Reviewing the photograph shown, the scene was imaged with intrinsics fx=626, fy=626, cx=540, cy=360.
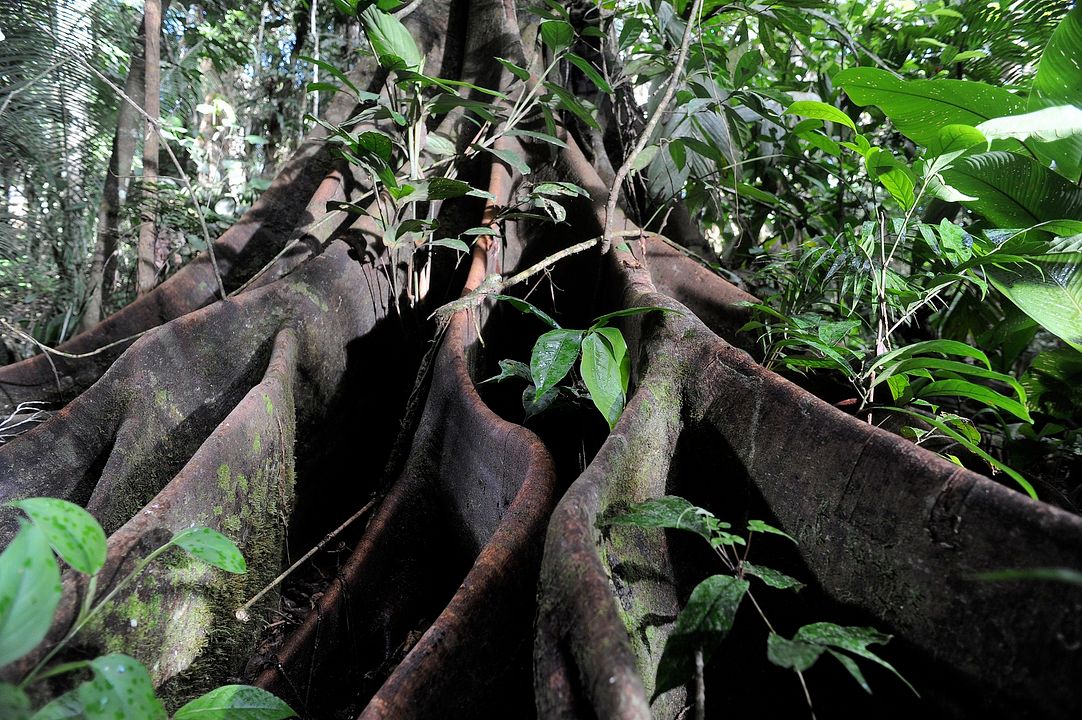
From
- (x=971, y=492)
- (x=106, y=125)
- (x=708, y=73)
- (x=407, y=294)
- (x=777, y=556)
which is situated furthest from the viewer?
(x=106, y=125)

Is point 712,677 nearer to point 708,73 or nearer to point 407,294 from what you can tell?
point 407,294

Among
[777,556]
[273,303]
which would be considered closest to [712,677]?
[777,556]

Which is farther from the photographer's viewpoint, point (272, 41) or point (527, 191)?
point (272, 41)

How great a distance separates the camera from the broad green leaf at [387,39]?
260cm

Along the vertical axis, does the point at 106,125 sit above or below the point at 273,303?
above

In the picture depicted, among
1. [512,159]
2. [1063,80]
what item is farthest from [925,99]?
[512,159]

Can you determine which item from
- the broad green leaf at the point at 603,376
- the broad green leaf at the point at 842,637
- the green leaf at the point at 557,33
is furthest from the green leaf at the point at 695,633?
the green leaf at the point at 557,33

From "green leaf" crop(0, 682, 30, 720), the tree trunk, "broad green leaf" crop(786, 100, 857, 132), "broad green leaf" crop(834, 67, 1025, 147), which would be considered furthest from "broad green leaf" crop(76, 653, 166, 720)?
the tree trunk

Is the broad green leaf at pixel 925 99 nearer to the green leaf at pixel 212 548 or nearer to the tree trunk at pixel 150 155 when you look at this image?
the green leaf at pixel 212 548

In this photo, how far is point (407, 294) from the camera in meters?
3.20

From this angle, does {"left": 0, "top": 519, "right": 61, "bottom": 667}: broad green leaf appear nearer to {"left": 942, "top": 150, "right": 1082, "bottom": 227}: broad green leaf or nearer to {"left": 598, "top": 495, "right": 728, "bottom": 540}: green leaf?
{"left": 598, "top": 495, "right": 728, "bottom": 540}: green leaf

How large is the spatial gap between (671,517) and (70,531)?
3.46 feet

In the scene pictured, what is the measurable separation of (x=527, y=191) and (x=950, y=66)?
8.80 feet

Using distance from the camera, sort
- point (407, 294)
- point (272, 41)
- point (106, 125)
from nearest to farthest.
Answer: point (407, 294)
point (106, 125)
point (272, 41)
